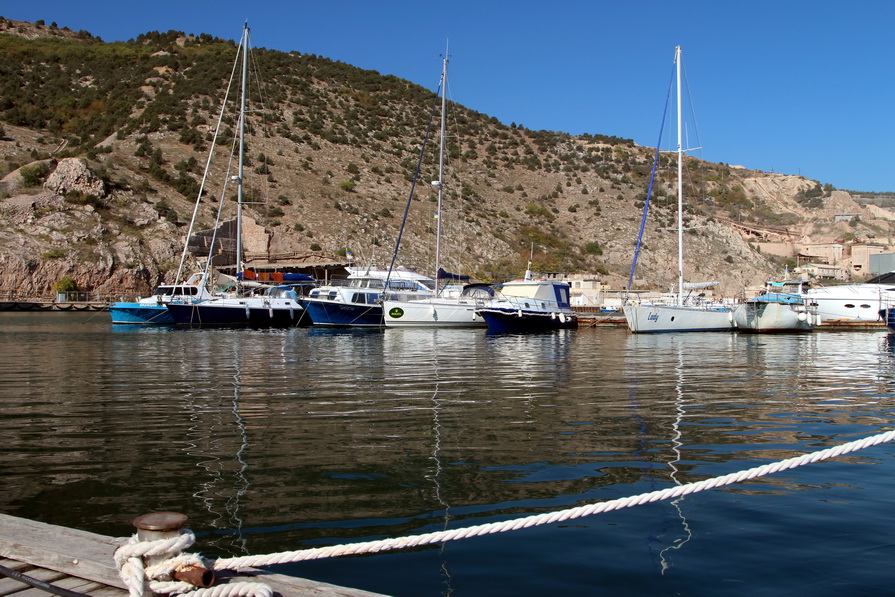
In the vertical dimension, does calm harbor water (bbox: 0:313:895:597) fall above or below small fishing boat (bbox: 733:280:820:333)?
below

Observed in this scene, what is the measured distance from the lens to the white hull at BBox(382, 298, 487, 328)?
36.7m

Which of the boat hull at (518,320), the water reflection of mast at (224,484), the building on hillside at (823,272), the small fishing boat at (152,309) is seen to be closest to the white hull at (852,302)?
the boat hull at (518,320)

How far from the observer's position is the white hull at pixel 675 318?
3541 cm

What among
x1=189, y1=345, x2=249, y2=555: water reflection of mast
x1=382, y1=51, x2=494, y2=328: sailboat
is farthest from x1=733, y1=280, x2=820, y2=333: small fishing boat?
x1=189, y1=345, x2=249, y2=555: water reflection of mast

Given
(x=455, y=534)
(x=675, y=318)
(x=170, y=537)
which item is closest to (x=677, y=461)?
(x=455, y=534)

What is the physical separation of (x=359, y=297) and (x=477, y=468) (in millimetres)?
30940

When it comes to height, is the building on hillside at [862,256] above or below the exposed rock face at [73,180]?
below

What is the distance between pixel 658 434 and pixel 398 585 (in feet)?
19.7

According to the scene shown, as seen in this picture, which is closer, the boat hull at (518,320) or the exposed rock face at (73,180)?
the boat hull at (518,320)

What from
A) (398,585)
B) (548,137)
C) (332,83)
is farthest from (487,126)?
(398,585)

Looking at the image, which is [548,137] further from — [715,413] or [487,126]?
[715,413]

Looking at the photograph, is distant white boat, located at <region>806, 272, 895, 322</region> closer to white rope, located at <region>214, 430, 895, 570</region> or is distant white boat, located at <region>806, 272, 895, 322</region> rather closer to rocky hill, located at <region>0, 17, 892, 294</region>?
rocky hill, located at <region>0, 17, 892, 294</region>

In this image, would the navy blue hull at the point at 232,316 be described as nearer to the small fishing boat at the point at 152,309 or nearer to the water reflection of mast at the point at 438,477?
the small fishing boat at the point at 152,309

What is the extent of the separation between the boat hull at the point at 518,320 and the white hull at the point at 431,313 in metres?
1.73
